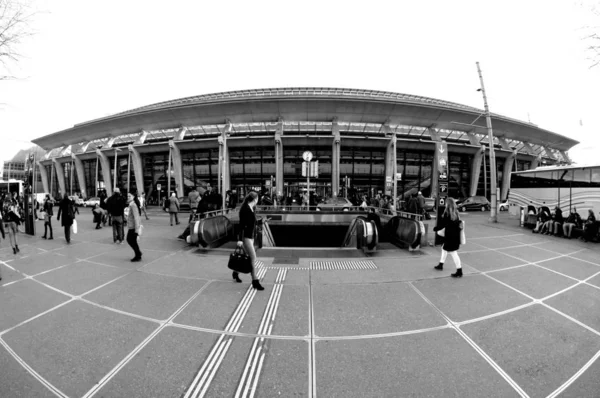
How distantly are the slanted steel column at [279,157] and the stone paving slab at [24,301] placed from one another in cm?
2285

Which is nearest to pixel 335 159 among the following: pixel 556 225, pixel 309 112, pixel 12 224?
pixel 309 112

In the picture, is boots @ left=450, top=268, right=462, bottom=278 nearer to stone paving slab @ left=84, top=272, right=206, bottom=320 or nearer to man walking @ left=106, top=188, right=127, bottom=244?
stone paving slab @ left=84, top=272, right=206, bottom=320

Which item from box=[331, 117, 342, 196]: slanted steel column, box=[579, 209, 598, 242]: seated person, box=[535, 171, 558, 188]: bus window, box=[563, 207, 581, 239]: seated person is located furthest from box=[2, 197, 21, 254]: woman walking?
box=[535, 171, 558, 188]: bus window

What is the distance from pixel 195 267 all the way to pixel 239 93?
32306 mm

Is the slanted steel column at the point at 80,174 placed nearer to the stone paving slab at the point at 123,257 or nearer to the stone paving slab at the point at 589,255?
the stone paving slab at the point at 123,257

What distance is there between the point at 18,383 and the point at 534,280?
27.2 feet

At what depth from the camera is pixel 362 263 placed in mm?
6176

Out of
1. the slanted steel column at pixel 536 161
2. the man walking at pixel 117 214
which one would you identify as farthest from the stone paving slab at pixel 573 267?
the slanted steel column at pixel 536 161

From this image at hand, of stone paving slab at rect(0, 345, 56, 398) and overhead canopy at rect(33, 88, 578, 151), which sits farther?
overhead canopy at rect(33, 88, 578, 151)

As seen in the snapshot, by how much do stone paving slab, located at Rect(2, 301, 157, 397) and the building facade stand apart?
23.1 metres

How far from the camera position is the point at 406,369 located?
7.67ft

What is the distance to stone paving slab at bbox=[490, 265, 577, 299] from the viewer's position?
4.40 meters

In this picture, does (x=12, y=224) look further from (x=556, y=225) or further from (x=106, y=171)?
(x=106, y=171)

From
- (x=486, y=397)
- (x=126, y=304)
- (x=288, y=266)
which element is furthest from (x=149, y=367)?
(x=288, y=266)
